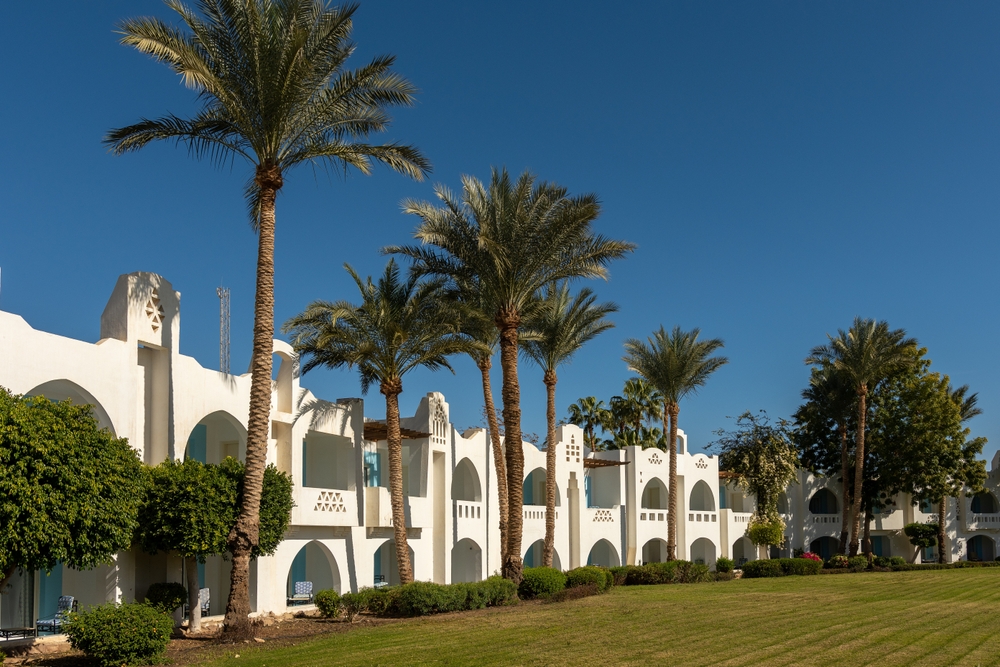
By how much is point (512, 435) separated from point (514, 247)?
5744mm

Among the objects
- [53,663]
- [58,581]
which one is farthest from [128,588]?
[53,663]

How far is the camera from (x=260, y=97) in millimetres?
20609

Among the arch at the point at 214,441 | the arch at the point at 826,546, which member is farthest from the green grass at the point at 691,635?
the arch at the point at 826,546

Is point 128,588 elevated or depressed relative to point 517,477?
depressed

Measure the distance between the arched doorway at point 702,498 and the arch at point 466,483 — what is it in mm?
17335

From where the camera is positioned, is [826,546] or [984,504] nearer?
[826,546]

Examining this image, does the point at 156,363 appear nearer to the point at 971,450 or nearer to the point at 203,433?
the point at 203,433

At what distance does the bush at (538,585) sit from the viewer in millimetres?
29828

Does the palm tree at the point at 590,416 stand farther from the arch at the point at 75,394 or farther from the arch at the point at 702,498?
the arch at the point at 75,394

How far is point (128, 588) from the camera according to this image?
2128 centimetres

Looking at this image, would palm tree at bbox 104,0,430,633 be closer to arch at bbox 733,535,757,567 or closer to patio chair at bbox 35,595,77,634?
patio chair at bbox 35,595,77,634

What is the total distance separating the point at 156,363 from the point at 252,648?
24.7 feet

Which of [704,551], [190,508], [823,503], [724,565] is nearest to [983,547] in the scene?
[823,503]

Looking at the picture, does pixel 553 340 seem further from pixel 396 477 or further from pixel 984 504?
pixel 984 504
